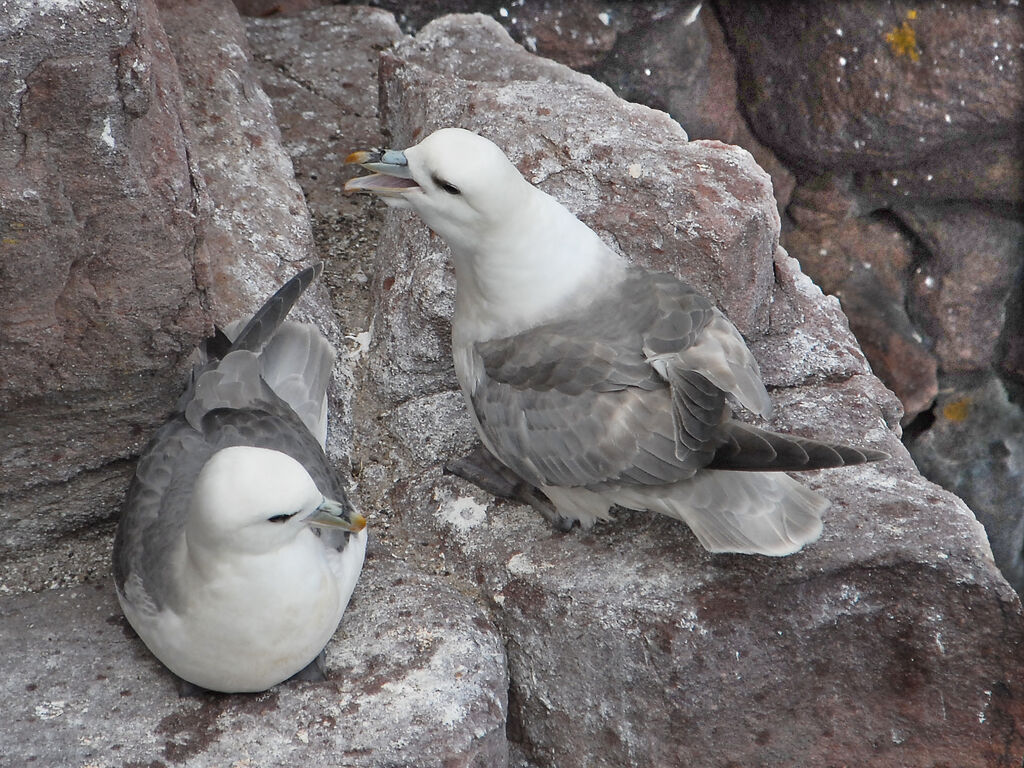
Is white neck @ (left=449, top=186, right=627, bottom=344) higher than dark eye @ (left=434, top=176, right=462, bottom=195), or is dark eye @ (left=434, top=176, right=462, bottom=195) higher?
dark eye @ (left=434, top=176, right=462, bottom=195)

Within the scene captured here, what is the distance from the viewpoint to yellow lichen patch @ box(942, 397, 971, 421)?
4.72 m

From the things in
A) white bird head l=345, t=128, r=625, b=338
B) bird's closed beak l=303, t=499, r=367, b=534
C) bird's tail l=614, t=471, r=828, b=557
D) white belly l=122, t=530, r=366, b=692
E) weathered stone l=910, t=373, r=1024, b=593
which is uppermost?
white bird head l=345, t=128, r=625, b=338

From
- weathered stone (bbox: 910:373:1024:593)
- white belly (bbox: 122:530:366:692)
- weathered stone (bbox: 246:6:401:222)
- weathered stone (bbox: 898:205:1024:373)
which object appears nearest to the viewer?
white belly (bbox: 122:530:366:692)

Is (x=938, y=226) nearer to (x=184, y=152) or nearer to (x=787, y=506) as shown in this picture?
(x=787, y=506)

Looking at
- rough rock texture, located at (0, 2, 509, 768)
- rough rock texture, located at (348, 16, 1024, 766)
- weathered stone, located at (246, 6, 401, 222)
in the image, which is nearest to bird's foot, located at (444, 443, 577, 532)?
rough rock texture, located at (348, 16, 1024, 766)

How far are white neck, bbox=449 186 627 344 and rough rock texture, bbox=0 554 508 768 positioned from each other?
0.69 m

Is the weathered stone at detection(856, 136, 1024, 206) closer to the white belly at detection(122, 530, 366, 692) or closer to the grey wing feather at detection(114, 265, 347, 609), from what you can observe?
the grey wing feather at detection(114, 265, 347, 609)

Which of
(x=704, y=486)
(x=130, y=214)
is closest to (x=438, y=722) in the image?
(x=704, y=486)

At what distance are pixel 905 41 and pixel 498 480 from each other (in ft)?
7.75

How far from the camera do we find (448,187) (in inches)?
105

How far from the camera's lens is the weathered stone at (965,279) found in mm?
4504

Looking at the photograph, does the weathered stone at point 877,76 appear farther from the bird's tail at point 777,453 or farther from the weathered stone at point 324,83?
the bird's tail at point 777,453

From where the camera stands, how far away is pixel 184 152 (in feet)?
8.66

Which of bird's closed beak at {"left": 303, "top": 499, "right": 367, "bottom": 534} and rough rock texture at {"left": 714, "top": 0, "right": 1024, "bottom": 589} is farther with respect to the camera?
rough rock texture at {"left": 714, "top": 0, "right": 1024, "bottom": 589}
